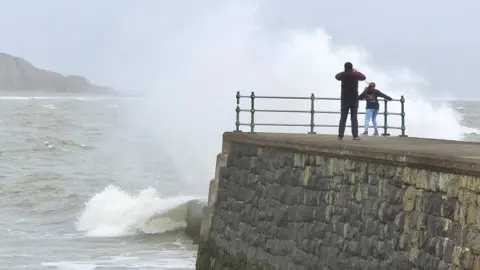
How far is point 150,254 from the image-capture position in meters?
19.4

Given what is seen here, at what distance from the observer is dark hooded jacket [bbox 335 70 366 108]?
42.8 feet

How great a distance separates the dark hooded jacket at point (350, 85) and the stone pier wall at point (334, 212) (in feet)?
4.17

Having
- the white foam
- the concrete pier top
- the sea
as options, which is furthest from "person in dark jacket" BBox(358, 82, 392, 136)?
the white foam

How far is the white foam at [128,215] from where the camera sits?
917 inches

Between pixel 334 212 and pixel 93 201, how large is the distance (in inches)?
682

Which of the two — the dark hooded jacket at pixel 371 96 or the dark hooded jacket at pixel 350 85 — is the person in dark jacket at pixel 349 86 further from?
the dark hooded jacket at pixel 371 96

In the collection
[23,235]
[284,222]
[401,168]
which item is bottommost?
[23,235]

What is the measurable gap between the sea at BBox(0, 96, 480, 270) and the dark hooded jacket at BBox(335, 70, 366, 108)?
545cm

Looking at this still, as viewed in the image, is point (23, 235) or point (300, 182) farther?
point (23, 235)

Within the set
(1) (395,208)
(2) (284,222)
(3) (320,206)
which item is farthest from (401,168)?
(2) (284,222)

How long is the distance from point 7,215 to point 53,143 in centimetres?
2332

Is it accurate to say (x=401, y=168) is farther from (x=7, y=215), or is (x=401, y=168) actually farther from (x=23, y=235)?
(x=7, y=215)

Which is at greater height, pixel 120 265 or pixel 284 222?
pixel 284 222

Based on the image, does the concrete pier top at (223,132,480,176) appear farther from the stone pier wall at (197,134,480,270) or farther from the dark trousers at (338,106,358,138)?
the dark trousers at (338,106,358,138)
